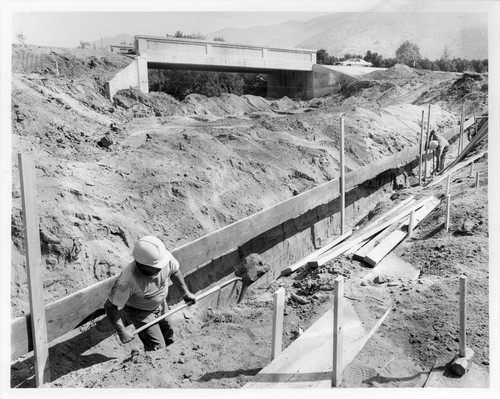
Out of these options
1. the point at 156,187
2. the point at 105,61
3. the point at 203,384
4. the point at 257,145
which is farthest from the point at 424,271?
the point at 105,61

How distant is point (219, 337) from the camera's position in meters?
4.13

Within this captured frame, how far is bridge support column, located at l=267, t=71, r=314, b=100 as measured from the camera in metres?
30.4

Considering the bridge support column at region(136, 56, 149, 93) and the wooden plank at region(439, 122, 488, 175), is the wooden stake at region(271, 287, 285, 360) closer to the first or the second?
the wooden plank at region(439, 122, 488, 175)

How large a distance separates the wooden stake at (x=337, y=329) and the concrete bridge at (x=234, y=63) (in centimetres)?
1548

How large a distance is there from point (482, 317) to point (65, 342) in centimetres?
368

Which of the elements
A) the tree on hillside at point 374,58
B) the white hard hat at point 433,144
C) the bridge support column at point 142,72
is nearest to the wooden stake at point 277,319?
the white hard hat at point 433,144

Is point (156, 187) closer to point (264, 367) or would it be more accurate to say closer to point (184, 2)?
point (184, 2)

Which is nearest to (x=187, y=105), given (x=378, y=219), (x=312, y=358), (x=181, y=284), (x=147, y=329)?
(x=378, y=219)

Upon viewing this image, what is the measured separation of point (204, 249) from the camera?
5359mm

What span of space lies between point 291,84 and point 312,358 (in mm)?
29532

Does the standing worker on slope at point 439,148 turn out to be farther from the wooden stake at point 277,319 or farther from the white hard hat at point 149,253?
the white hard hat at point 149,253

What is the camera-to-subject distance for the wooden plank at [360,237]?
5574mm

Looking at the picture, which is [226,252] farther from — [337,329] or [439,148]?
[439,148]

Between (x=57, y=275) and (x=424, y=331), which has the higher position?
(x=57, y=275)
